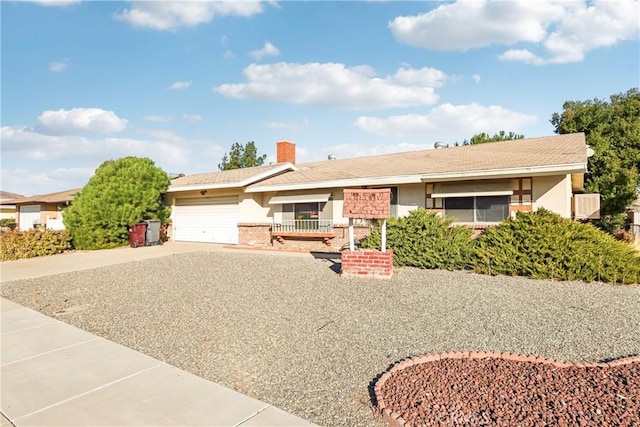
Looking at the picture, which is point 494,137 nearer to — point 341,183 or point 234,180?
point 341,183

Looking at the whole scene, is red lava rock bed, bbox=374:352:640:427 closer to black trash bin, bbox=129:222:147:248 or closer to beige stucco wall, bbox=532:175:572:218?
beige stucco wall, bbox=532:175:572:218

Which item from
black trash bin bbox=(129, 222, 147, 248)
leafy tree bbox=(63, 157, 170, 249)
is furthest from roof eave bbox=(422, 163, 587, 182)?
leafy tree bbox=(63, 157, 170, 249)

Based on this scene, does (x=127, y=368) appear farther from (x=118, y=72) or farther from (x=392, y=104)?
(x=392, y=104)

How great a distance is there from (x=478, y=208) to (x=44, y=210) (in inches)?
1239

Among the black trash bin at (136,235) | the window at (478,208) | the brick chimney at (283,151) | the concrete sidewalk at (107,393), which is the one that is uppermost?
the brick chimney at (283,151)

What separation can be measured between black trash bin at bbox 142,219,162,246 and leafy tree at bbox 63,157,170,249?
50 cm

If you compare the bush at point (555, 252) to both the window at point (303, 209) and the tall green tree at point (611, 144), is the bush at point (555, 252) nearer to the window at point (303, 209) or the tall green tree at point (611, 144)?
the window at point (303, 209)

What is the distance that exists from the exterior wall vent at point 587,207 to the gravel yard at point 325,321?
6.66 m

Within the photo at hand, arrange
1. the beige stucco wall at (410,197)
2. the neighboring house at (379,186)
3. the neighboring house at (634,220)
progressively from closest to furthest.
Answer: the neighboring house at (379,186) → the beige stucco wall at (410,197) → the neighboring house at (634,220)

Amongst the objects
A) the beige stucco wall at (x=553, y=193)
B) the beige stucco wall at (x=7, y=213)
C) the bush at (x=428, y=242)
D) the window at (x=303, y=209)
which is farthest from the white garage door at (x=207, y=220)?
the beige stucco wall at (x=7, y=213)

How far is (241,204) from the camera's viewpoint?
1736 centimetres

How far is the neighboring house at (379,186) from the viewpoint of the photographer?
11.5 meters

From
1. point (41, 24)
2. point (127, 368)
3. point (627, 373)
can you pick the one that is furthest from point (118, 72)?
point (627, 373)

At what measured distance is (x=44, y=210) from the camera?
2878 cm
